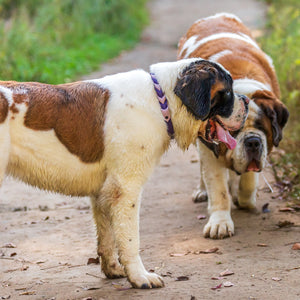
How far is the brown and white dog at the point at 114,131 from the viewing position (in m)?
3.45

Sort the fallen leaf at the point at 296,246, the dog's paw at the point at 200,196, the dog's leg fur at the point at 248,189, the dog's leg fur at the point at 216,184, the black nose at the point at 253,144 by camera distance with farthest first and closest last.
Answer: the dog's paw at the point at 200,196 < the dog's leg fur at the point at 248,189 < the dog's leg fur at the point at 216,184 < the black nose at the point at 253,144 < the fallen leaf at the point at 296,246

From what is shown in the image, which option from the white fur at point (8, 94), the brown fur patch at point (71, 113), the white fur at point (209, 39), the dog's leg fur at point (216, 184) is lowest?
the dog's leg fur at point (216, 184)

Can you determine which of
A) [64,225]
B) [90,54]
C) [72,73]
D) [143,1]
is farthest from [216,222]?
[143,1]

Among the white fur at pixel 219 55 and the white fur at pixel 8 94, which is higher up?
the white fur at pixel 219 55

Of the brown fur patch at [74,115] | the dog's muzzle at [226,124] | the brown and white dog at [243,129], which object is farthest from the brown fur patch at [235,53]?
the brown fur patch at [74,115]

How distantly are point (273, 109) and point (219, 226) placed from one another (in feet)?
3.22

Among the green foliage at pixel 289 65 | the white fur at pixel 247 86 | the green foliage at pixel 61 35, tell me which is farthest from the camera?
the green foliage at pixel 61 35

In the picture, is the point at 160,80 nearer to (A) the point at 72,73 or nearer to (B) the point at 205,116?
(B) the point at 205,116

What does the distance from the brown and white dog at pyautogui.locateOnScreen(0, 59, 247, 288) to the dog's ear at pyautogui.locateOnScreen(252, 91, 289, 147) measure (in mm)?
968

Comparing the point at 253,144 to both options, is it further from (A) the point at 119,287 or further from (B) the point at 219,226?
(A) the point at 119,287

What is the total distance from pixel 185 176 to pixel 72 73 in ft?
16.1

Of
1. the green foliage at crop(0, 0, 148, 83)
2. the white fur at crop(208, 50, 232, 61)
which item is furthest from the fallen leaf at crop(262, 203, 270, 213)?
the green foliage at crop(0, 0, 148, 83)

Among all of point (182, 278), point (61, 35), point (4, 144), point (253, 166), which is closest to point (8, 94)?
point (4, 144)

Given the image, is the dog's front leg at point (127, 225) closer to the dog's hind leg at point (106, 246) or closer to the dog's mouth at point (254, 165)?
the dog's hind leg at point (106, 246)
